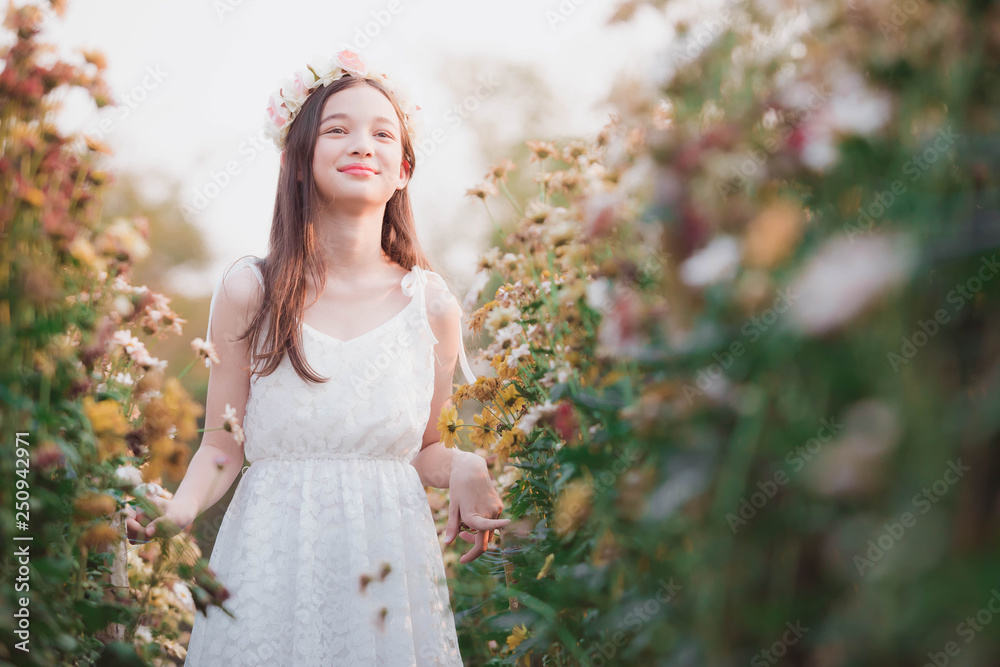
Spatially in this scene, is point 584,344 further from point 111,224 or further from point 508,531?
point 508,531

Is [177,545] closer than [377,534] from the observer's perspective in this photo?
Yes

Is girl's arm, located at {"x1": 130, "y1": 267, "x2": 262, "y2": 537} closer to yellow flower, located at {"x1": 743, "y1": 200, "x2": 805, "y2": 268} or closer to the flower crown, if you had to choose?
the flower crown

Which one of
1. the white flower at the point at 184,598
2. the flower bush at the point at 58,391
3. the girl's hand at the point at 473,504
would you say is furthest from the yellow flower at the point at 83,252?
the white flower at the point at 184,598

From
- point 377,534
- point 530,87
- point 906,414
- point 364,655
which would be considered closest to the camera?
point 906,414

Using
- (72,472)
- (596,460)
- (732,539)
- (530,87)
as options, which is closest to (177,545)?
(72,472)

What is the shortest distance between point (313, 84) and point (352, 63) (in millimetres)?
126

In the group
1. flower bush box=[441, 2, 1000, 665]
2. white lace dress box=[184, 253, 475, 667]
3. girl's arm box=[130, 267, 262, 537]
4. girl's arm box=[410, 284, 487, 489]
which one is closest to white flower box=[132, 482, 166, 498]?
girl's arm box=[130, 267, 262, 537]

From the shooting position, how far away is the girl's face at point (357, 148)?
186cm

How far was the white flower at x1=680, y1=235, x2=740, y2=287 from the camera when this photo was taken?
500 millimetres

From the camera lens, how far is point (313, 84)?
1.99m

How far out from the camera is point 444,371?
209 cm

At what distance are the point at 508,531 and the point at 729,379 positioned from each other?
45.5 inches

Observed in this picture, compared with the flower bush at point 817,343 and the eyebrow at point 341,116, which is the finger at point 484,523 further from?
the eyebrow at point 341,116

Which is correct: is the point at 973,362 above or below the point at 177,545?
above
